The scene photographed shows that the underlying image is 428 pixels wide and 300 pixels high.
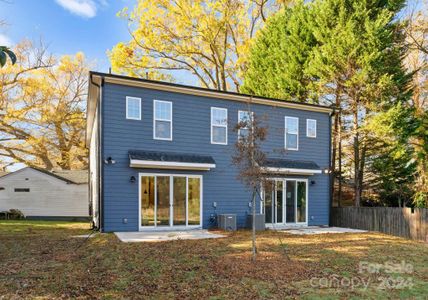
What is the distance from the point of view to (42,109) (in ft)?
86.2

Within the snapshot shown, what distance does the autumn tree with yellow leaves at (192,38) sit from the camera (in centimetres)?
2475

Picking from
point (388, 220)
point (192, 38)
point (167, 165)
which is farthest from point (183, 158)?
point (192, 38)

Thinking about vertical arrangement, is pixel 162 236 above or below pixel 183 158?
below

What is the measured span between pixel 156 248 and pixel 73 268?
244cm

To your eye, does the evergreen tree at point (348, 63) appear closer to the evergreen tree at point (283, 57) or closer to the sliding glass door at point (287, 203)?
the evergreen tree at point (283, 57)

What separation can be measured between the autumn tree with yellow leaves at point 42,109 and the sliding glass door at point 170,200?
17.1m

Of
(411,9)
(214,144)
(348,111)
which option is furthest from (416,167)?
(214,144)

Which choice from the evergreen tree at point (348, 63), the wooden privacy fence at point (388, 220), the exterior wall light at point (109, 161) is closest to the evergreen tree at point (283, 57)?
the evergreen tree at point (348, 63)

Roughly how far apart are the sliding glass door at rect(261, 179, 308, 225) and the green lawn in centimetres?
405

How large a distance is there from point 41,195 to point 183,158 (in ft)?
40.0

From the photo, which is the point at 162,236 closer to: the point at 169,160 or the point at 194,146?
the point at 169,160

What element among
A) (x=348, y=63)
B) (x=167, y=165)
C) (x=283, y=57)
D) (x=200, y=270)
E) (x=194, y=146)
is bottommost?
(x=200, y=270)

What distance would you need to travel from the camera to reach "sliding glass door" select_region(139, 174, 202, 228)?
40.5 feet

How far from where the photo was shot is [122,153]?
12062 millimetres
